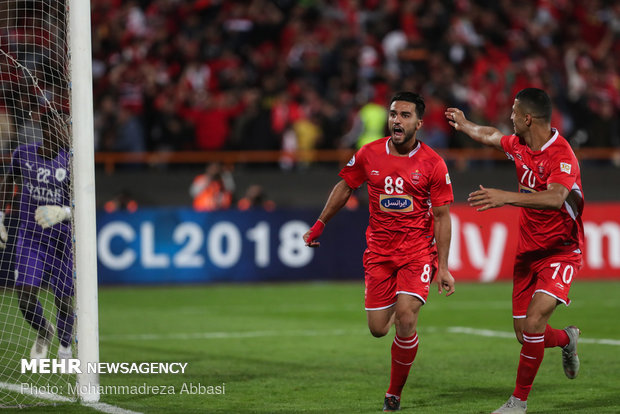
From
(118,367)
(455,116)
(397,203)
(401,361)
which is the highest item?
(455,116)

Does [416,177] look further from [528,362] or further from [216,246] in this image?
[216,246]

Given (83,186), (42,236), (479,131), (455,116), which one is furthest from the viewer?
(42,236)

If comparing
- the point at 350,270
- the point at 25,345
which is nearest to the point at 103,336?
the point at 25,345

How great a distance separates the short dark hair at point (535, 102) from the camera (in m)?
7.49

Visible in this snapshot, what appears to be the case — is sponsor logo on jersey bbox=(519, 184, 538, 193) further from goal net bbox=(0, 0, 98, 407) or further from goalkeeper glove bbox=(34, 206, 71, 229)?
goalkeeper glove bbox=(34, 206, 71, 229)

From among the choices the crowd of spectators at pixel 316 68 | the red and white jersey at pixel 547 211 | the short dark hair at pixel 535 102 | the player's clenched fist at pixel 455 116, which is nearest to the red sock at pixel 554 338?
the red and white jersey at pixel 547 211

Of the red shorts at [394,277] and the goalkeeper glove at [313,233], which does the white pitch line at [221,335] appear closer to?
the goalkeeper glove at [313,233]

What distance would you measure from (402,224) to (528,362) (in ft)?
4.65

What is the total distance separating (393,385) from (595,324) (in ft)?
21.2

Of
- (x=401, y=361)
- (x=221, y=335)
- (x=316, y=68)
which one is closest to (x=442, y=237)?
(x=401, y=361)

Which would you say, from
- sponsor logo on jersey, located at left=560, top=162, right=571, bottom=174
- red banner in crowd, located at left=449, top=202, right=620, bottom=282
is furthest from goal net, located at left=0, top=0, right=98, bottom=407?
red banner in crowd, located at left=449, top=202, right=620, bottom=282

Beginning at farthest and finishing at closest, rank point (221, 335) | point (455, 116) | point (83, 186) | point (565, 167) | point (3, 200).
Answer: point (221, 335) → point (3, 200) → point (455, 116) → point (83, 186) → point (565, 167)

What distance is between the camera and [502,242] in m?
19.3

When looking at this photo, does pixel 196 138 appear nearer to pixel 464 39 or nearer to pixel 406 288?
pixel 464 39
